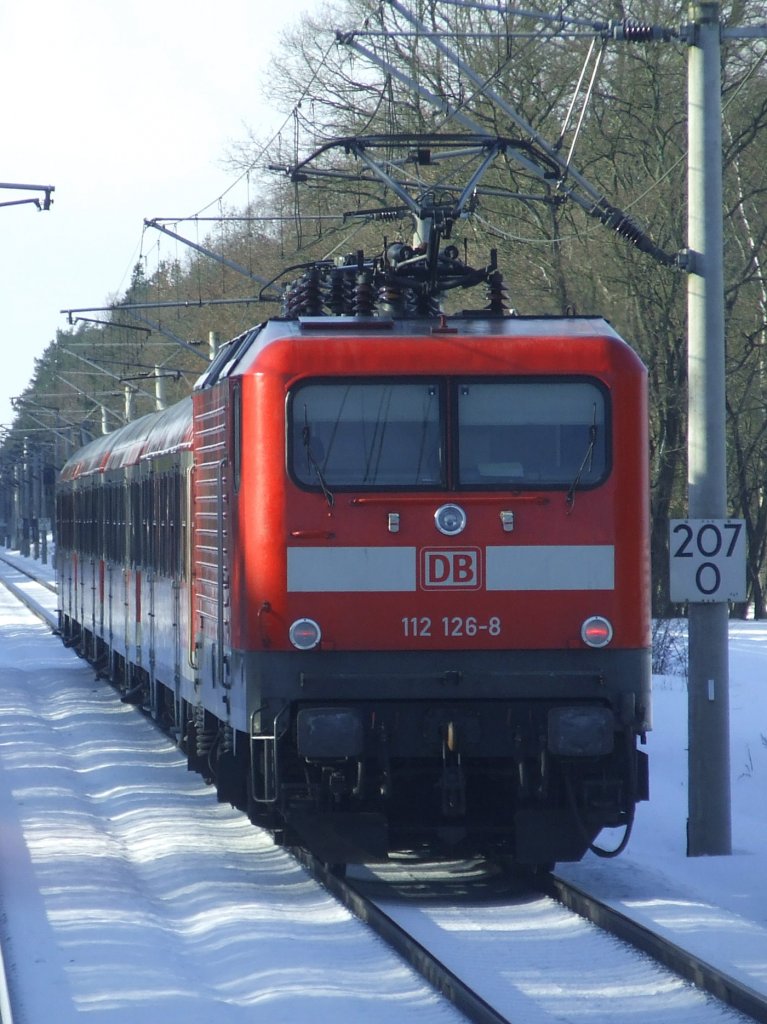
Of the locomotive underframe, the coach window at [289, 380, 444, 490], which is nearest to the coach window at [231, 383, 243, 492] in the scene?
the coach window at [289, 380, 444, 490]

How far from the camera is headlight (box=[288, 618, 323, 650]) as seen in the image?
344 inches

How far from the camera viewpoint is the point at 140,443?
1628cm

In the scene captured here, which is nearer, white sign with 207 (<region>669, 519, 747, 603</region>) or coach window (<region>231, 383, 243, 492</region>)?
coach window (<region>231, 383, 243, 492</region>)

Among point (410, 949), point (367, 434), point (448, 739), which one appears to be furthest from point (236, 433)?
point (410, 949)

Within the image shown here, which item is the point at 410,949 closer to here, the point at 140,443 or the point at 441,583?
the point at 441,583

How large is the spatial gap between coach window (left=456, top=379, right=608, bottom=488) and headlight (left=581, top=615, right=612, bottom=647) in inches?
27.2

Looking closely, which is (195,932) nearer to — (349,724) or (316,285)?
(349,724)

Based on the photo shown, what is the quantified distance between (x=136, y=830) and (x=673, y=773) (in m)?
4.25

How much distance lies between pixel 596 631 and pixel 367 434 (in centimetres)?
148

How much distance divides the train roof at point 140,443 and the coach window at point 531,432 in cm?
319

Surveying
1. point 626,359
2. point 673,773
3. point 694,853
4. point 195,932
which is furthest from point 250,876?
point 673,773

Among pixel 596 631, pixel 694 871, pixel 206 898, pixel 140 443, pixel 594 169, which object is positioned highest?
pixel 594 169

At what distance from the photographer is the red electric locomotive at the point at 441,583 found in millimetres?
8758

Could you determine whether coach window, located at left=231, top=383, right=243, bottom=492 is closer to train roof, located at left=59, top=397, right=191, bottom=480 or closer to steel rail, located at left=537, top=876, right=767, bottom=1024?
train roof, located at left=59, top=397, right=191, bottom=480
